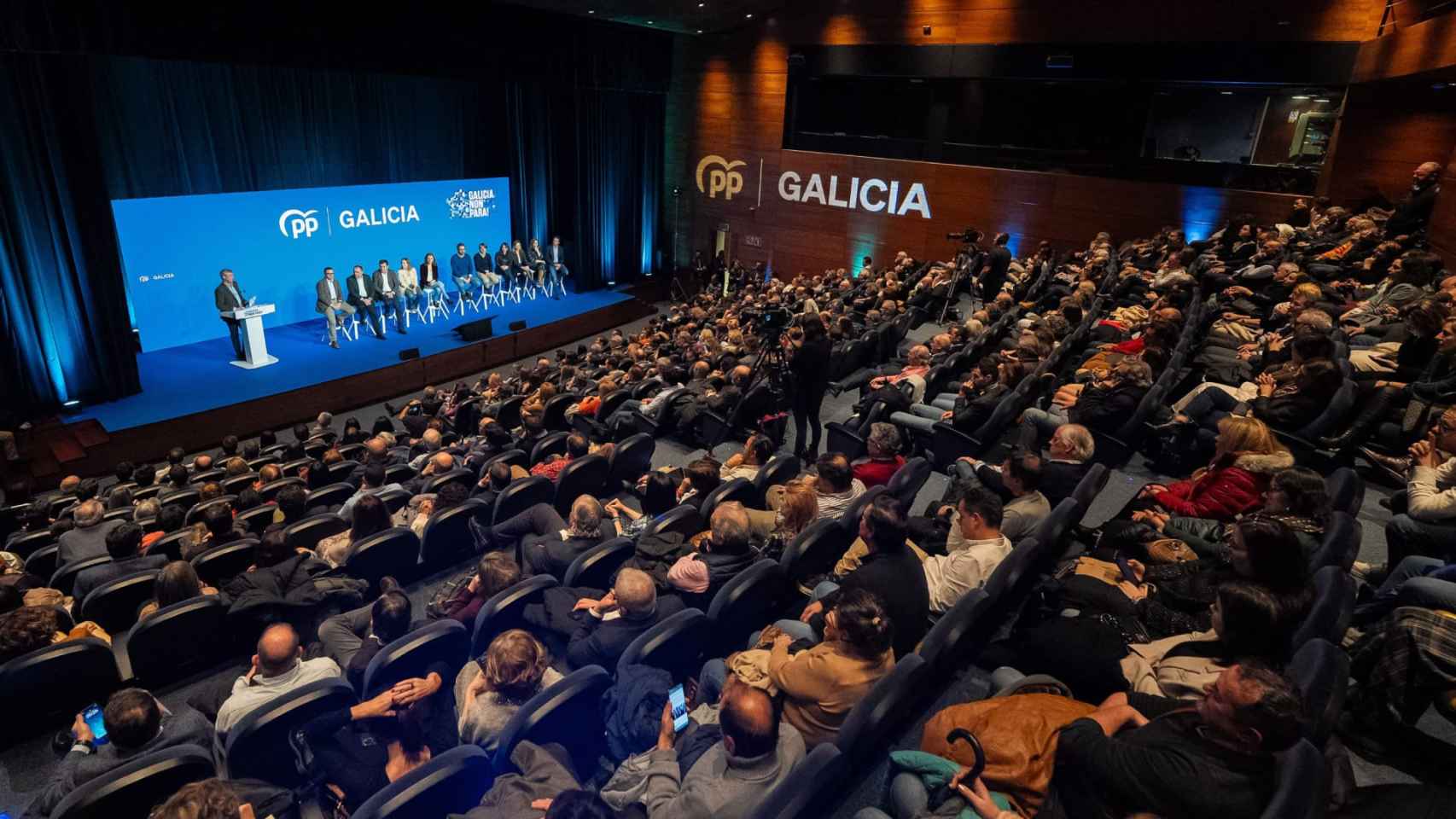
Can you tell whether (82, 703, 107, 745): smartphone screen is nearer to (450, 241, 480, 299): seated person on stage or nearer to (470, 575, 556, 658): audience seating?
(470, 575, 556, 658): audience seating

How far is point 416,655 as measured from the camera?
2908 millimetres

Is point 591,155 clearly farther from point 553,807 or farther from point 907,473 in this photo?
point 553,807

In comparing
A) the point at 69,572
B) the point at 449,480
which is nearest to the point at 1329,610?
the point at 449,480

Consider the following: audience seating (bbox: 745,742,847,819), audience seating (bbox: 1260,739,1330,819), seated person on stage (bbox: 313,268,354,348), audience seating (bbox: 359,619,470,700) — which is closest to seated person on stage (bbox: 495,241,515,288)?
seated person on stage (bbox: 313,268,354,348)

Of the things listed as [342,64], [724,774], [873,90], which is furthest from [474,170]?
[724,774]

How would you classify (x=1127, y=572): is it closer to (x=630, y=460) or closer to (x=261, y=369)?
(x=630, y=460)

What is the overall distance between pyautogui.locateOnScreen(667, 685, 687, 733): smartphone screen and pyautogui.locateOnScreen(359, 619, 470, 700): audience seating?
3.17 ft

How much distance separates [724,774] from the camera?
88.6 inches

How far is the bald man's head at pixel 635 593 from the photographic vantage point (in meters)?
3.03

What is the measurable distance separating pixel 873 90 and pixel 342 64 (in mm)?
9256

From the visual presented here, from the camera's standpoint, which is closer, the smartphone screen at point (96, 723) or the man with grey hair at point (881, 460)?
the smartphone screen at point (96, 723)

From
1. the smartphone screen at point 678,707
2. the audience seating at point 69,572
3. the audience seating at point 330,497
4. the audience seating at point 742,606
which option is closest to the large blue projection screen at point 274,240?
the audience seating at point 330,497

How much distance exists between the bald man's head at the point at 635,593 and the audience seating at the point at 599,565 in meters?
0.43

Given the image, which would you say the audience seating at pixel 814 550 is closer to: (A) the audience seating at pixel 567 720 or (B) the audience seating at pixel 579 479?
(A) the audience seating at pixel 567 720
